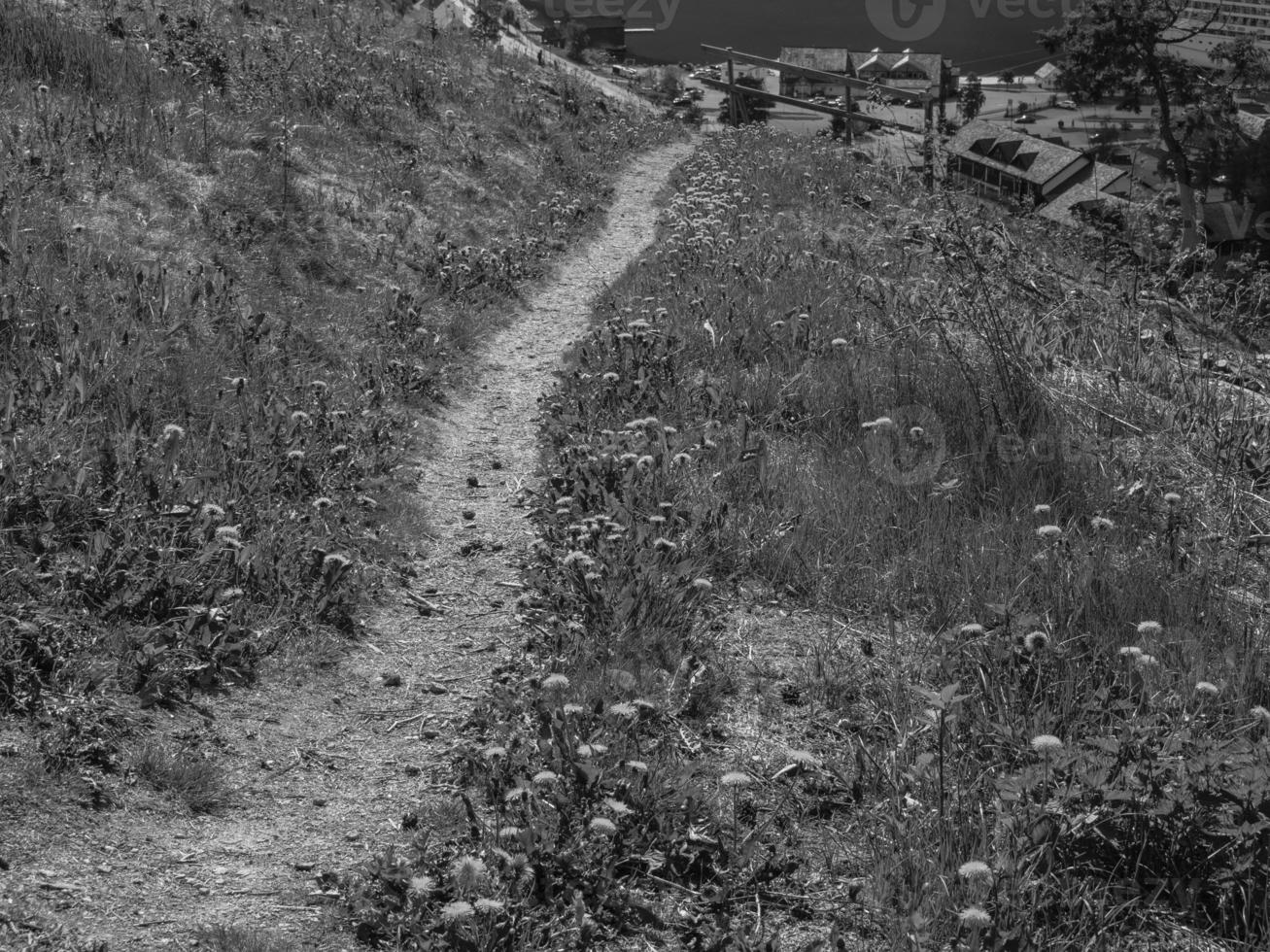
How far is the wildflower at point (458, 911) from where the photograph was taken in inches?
121

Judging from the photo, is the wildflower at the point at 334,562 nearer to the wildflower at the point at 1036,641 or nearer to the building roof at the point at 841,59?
the wildflower at the point at 1036,641

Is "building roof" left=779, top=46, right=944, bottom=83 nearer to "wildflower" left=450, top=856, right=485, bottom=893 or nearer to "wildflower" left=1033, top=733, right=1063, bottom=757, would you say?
"wildflower" left=1033, top=733, right=1063, bottom=757

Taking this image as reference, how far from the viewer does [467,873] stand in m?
3.26

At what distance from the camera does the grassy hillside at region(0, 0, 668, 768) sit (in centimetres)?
476

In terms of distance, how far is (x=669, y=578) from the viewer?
17.2ft

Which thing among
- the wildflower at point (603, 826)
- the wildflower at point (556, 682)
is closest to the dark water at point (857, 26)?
the wildflower at point (556, 682)

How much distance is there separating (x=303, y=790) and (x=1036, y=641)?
2691 millimetres

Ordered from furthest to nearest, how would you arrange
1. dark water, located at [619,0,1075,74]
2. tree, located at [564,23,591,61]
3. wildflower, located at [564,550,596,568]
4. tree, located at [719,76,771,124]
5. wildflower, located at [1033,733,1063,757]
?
dark water, located at [619,0,1075,74] → tree, located at [564,23,591,61] → tree, located at [719,76,771,124] → wildflower, located at [564,550,596,568] → wildflower, located at [1033,733,1063,757]

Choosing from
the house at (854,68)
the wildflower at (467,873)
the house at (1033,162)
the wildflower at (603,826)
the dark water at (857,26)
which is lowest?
the wildflower at (467,873)

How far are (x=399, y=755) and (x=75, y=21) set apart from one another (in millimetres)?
11423

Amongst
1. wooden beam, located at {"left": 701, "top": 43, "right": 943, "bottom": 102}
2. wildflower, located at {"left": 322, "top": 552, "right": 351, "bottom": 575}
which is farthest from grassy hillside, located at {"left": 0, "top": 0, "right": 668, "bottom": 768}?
wooden beam, located at {"left": 701, "top": 43, "right": 943, "bottom": 102}

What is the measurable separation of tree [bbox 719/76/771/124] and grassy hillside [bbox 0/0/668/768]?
59.6 ft

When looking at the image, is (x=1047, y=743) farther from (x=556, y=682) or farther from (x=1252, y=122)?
(x=1252, y=122)

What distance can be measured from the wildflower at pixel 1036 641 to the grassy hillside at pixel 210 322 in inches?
117
